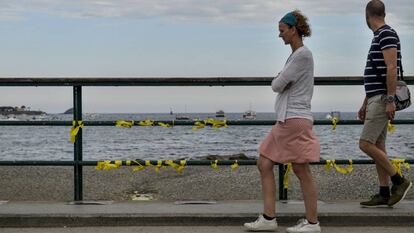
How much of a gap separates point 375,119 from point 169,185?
5.01 metres

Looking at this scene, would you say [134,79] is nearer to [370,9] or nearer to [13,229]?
[13,229]

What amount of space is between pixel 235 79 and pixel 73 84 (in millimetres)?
1608

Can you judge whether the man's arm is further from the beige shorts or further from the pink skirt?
the pink skirt

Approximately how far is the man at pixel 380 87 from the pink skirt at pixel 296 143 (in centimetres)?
82

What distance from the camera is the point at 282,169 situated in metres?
6.89

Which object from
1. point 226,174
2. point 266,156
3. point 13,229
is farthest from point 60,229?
point 226,174

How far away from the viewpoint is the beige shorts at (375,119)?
619 cm

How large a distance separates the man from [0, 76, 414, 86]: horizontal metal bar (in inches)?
21.6

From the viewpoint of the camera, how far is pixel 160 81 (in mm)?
6812

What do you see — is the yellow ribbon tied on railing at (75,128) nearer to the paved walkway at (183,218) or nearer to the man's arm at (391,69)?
the paved walkway at (183,218)

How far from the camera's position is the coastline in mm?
9781

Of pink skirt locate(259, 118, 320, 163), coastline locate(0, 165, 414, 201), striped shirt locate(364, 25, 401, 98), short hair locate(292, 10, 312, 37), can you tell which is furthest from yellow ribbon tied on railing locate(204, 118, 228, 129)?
coastline locate(0, 165, 414, 201)

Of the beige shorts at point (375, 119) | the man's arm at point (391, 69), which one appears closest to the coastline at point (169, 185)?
the beige shorts at point (375, 119)

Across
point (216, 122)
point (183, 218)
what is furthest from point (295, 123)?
point (216, 122)
